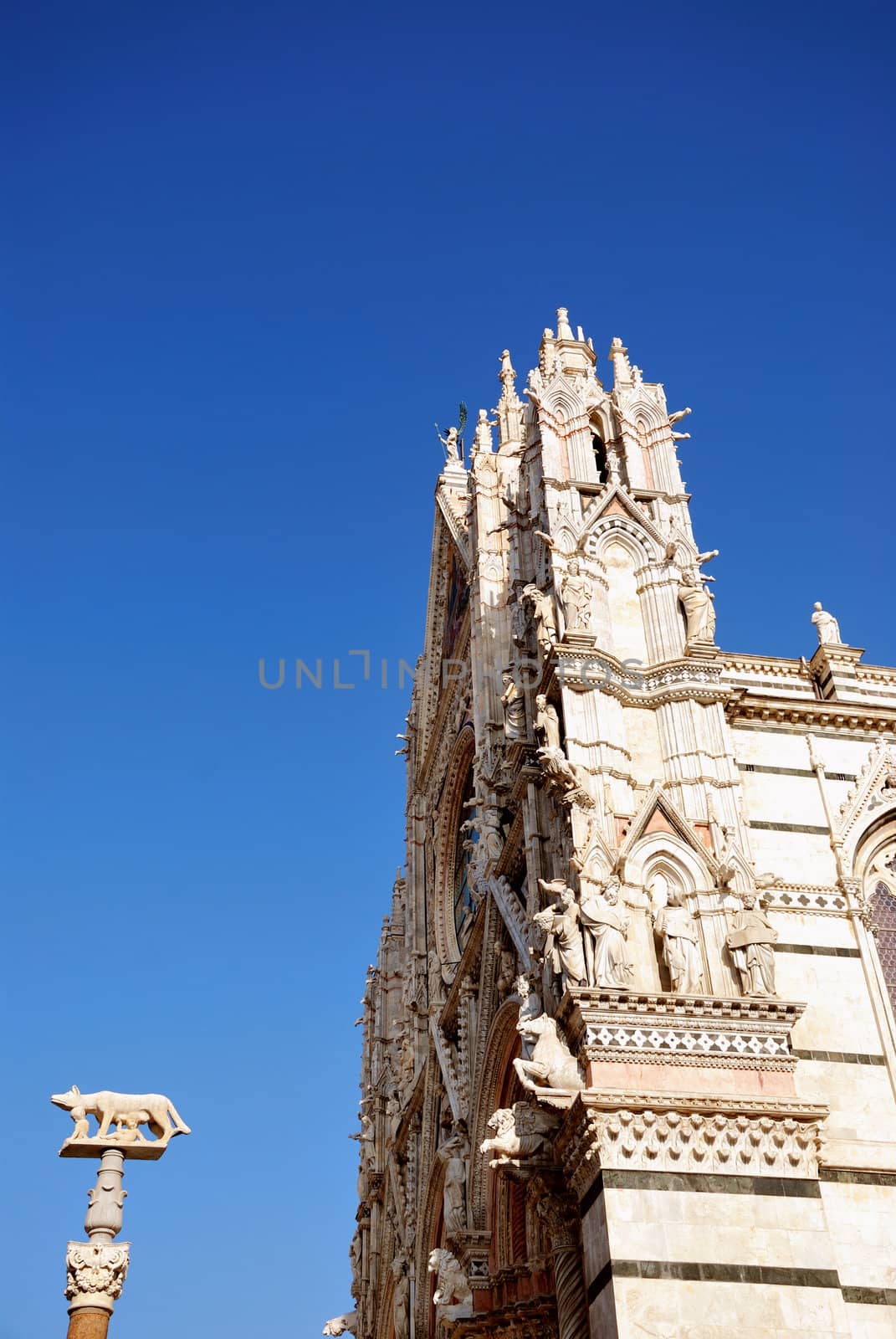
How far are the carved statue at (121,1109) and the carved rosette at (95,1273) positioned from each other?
0.89 meters

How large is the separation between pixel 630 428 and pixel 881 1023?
906 cm

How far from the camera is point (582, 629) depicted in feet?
56.3

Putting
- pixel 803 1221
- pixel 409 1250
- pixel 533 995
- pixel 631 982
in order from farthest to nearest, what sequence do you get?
pixel 409 1250 → pixel 533 995 → pixel 631 982 → pixel 803 1221

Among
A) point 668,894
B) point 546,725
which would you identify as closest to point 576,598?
point 546,725

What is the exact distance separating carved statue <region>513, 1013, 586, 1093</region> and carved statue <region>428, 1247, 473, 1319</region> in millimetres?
6400

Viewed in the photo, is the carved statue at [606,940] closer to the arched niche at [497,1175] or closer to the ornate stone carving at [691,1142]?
the ornate stone carving at [691,1142]

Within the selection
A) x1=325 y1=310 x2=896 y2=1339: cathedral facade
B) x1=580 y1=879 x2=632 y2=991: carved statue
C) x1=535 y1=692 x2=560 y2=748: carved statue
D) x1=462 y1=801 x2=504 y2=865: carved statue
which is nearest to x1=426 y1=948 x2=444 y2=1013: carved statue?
x1=325 y1=310 x2=896 y2=1339: cathedral facade

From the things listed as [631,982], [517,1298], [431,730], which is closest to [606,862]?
[631,982]

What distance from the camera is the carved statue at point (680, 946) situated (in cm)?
1434

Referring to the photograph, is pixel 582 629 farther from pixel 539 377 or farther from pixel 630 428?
pixel 539 377

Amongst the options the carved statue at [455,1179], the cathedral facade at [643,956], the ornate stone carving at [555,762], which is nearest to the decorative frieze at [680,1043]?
the cathedral facade at [643,956]

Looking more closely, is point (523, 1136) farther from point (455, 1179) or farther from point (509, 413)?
point (509, 413)

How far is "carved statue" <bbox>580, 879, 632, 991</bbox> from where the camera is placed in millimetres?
14070

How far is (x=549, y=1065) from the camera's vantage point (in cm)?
1369
